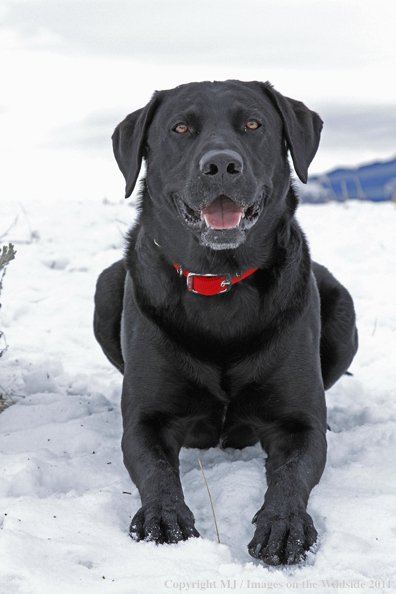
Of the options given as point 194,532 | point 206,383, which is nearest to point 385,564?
point 194,532

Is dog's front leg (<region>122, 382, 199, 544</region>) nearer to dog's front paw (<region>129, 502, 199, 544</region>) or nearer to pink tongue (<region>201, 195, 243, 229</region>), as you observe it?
dog's front paw (<region>129, 502, 199, 544</region>)

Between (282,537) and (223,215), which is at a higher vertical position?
(223,215)

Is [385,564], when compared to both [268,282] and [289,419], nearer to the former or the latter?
[289,419]

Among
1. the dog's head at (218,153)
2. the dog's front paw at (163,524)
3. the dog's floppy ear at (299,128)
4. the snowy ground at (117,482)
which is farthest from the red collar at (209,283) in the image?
the dog's front paw at (163,524)

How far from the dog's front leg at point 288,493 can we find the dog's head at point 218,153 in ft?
2.73

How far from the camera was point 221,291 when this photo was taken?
8.99 ft

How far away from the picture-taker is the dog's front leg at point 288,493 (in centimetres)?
200

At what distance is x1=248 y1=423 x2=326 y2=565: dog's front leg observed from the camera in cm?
200

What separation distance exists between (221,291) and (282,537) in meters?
1.08

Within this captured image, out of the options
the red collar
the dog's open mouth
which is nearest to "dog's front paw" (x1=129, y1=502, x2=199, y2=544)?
the red collar

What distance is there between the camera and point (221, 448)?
293 centimetres

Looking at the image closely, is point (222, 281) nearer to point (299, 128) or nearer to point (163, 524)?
point (299, 128)

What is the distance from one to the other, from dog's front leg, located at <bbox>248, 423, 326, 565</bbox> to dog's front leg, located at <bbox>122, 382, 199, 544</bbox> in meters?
0.24

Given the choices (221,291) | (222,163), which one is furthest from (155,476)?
(222,163)
